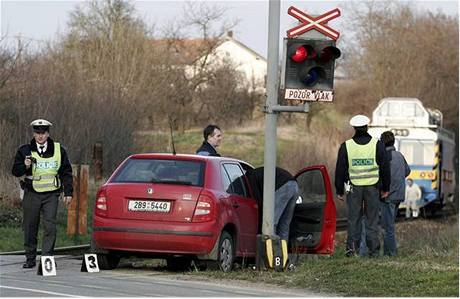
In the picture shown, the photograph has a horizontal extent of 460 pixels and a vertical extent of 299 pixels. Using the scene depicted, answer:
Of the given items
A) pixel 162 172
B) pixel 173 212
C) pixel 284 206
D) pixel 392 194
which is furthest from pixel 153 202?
pixel 392 194

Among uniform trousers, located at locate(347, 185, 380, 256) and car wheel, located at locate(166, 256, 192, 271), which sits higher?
uniform trousers, located at locate(347, 185, 380, 256)

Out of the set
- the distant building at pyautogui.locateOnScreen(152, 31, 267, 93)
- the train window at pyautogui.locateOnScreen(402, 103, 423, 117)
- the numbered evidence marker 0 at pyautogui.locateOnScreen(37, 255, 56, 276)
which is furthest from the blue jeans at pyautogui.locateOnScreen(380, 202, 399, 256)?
the distant building at pyautogui.locateOnScreen(152, 31, 267, 93)

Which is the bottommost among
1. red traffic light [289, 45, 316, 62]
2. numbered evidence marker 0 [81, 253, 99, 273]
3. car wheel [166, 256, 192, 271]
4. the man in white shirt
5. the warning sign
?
car wheel [166, 256, 192, 271]

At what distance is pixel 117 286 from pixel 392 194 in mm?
6168

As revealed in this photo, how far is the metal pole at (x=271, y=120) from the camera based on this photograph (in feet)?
43.9

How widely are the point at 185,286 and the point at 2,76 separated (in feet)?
A: 53.3

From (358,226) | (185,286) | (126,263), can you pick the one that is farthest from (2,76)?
(185,286)

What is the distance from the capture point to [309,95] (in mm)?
13133

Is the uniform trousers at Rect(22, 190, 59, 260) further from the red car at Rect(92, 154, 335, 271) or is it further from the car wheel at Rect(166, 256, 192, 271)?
the car wheel at Rect(166, 256, 192, 271)

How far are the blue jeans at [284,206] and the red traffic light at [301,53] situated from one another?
2.16 m

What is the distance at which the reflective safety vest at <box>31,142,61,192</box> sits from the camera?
13.6m

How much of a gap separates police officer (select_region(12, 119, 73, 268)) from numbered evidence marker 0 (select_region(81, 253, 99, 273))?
1.72 feet

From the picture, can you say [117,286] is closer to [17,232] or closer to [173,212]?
[173,212]

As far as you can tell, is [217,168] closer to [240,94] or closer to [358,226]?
[358,226]
